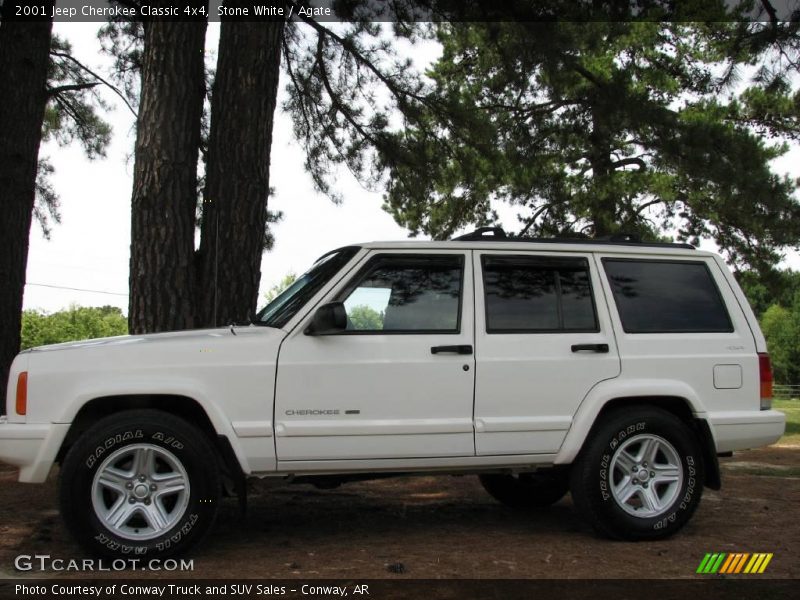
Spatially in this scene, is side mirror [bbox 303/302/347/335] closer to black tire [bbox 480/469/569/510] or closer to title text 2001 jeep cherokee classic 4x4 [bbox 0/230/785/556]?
title text 2001 jeep cherokee classic 4x4 [bbox 0/230/785/556]

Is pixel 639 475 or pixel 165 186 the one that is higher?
pixel 165 186

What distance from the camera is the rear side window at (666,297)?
6.14 m

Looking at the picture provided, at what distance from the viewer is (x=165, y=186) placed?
8859mm

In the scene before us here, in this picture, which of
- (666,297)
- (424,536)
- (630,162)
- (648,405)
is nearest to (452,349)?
(424,536)

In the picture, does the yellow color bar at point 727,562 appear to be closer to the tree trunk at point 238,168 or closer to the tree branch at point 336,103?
the tree trunk at point 238,168

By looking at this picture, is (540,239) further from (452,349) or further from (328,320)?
(328,320)

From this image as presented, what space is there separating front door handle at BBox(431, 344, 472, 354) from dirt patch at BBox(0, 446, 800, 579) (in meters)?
1.25

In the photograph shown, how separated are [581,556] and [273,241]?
1102 centimetres

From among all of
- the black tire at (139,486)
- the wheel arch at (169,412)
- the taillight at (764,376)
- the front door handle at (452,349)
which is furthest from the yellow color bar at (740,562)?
the black tire at (139,486)

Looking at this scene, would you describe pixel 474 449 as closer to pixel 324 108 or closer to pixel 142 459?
pixel 142 459

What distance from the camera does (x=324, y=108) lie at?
12.7m

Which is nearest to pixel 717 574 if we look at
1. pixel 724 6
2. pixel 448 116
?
pixel 448 116

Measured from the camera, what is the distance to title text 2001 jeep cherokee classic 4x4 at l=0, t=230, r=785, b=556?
17.0ft

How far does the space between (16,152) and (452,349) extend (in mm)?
8101
